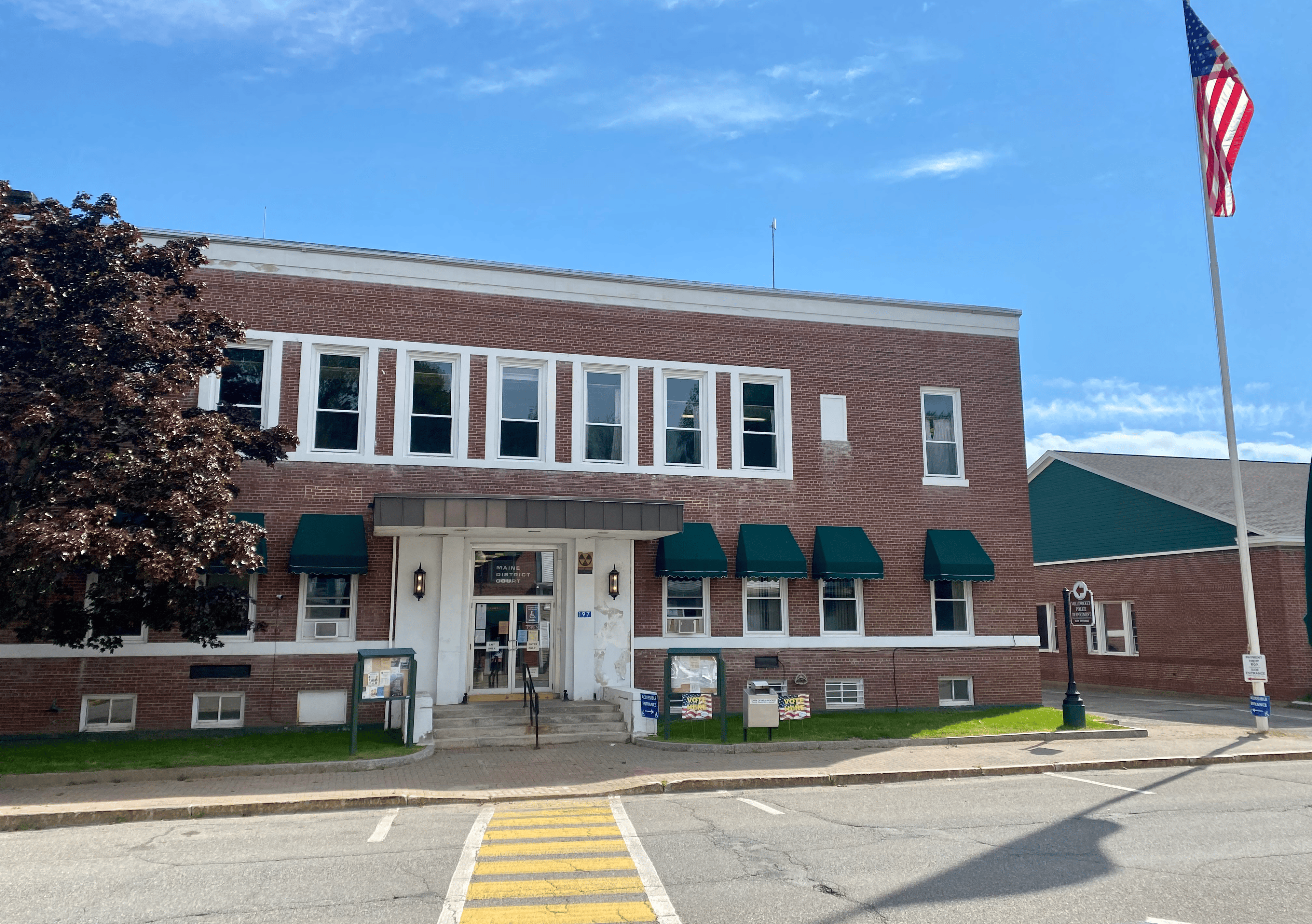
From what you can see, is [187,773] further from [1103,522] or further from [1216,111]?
[1103,522]

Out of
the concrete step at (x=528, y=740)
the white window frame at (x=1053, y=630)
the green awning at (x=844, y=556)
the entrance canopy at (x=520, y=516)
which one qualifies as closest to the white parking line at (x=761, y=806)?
the concrete step at (x=528, y=740)

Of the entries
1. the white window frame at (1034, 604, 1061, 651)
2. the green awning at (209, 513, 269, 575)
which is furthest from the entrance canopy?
the white window frame at (1034, 604, 1061, 651)

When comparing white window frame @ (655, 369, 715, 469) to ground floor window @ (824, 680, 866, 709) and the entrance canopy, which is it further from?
ground floor window @ (824, 680, 866, 709)

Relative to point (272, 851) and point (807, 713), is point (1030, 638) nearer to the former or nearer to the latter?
point (807, 713)

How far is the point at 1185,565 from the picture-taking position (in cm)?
2745

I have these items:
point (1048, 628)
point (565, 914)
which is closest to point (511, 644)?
point (565, 914)

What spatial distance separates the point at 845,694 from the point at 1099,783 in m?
7.15

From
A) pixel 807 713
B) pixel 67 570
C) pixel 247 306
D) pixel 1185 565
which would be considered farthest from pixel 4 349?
pixel 1185 565

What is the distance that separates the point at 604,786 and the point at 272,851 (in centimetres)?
468

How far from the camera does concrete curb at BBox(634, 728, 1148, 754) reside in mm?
15680

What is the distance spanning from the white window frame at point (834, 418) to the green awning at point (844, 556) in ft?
6.77

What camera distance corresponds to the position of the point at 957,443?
2217 centimetres

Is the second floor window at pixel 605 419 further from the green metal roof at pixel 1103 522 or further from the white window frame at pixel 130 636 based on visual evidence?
the green metal roof at pixel 1103 522

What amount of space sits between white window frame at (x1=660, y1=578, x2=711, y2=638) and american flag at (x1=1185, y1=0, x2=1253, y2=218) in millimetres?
12908
